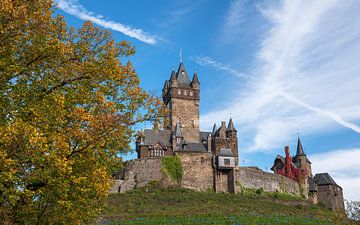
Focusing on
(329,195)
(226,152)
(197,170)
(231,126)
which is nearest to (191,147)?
(197,170)

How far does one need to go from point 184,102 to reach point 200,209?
31049 millimetres

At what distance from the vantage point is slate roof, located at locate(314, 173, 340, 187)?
68875 mm

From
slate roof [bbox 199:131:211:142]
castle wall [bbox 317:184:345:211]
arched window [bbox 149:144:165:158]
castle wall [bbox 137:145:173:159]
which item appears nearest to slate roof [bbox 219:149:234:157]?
castle wall [bbox 137:145:173:159]

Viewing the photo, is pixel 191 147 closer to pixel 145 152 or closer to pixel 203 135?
pixel 145 152

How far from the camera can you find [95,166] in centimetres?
1368

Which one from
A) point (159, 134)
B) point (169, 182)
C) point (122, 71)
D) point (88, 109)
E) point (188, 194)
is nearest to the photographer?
point (88, 109)

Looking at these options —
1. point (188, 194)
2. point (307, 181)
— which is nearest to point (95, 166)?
point (188, 194)

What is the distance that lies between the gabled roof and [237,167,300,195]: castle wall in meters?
20.3

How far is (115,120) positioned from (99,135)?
80cm

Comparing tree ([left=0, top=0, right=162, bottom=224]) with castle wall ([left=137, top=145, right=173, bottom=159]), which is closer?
tree ([left=0, top=0, right=162, bottom=224])

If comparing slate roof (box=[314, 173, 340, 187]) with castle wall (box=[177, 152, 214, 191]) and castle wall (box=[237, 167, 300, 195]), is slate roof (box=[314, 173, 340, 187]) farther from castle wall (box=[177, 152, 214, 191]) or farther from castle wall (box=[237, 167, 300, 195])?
castle wall (box=[177, 152, 214, 191])

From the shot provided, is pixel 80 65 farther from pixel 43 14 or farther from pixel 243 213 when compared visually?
pixel 243 213

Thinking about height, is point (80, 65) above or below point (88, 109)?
above

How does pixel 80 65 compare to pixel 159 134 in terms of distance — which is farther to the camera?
pixel 159 134
